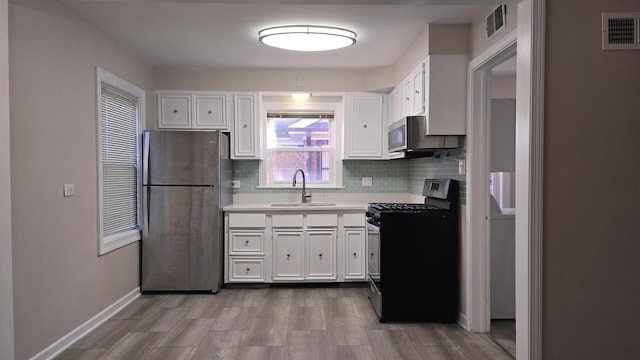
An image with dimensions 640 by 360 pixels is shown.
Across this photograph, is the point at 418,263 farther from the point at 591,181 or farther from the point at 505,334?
the point at 591,181

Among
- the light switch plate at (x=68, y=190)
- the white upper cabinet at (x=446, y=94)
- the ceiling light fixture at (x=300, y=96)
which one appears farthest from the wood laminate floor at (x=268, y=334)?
the ceiling light fixture at (x=300, y=96)

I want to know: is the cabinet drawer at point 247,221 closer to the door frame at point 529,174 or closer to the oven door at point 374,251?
the oven door at point 374,251

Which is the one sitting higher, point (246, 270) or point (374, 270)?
point (374, 270)

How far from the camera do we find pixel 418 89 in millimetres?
3777

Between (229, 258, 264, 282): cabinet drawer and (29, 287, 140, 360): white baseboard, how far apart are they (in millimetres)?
996

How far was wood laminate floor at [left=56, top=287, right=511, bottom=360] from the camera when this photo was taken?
301 cm

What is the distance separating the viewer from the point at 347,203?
5.27m

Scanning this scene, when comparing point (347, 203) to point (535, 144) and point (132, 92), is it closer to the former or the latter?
point (132, 92)

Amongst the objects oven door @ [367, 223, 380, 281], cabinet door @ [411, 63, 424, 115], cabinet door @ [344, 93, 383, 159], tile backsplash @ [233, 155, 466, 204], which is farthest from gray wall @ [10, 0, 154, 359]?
cabinet door @ [411, 63, 424, 115]

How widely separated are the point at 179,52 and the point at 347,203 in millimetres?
2522

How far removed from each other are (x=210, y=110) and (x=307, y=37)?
1777 mm

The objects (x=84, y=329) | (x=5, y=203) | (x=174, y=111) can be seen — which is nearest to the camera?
(x=5, y=203)

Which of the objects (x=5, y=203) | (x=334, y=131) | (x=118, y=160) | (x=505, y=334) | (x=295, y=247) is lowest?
(x=505, y=334)

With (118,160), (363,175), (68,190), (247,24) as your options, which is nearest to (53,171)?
(68,190)
